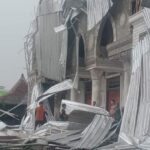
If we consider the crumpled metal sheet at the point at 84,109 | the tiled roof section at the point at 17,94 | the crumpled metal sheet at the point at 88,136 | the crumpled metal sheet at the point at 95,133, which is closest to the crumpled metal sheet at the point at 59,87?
the crumpled metal sheet at the point at 84,109

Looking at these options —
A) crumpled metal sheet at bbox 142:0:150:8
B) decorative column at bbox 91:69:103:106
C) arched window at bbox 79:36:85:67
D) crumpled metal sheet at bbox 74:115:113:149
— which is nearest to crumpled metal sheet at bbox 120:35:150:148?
crumpled metal sheet at bbox 74:115:113:149

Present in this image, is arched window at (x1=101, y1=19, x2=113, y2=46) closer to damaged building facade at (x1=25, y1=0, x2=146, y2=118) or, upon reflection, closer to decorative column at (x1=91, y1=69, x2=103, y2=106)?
damaged building facade at (x1=25, y1=0, x2=146, y2=118)

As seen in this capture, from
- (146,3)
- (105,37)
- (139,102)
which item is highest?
(105,37)

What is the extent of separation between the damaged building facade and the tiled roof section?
450 cm

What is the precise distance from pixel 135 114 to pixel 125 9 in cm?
659

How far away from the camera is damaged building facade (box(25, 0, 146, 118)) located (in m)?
19.0

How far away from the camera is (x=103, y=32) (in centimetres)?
2228

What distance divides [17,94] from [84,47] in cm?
1638

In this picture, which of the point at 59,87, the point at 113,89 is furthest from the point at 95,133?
the point at 59,87

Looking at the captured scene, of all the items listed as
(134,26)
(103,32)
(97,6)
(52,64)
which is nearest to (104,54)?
(103,32)

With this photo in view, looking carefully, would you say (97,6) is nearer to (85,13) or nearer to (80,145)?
(85,13)

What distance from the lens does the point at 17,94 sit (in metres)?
38.6

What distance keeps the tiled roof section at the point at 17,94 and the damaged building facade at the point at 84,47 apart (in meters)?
4.50

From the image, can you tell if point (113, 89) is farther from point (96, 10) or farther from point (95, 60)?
point (96, 10)
